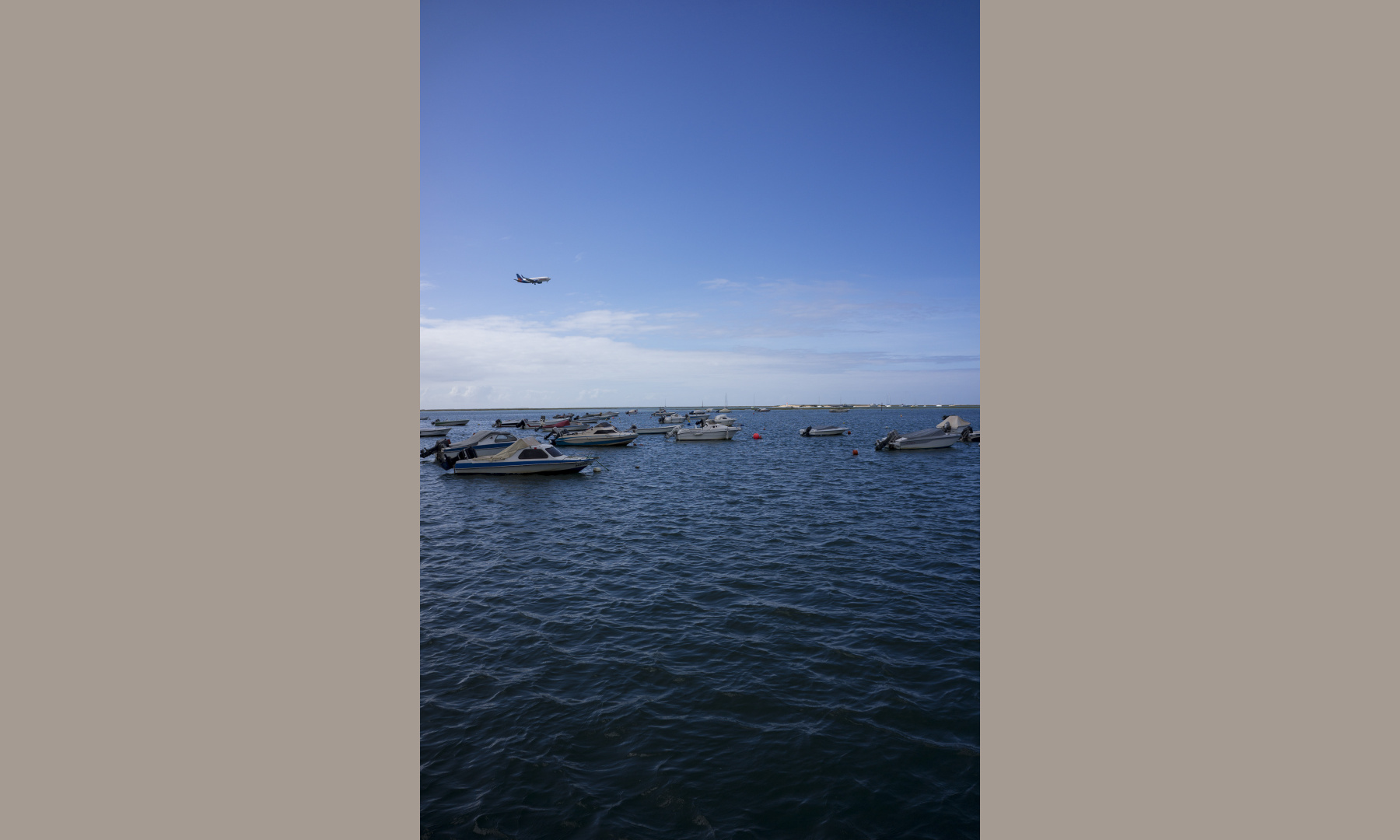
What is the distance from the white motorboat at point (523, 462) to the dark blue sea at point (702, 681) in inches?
659

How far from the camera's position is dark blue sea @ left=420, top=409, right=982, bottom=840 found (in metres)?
7.98

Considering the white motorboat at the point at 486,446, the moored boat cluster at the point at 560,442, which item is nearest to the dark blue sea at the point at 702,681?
the moored boat cluster at the point at 560,442

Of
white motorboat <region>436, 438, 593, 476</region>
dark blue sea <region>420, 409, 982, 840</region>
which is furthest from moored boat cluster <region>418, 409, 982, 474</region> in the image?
dark blue sea <region>420, 409, 982, 840</region>

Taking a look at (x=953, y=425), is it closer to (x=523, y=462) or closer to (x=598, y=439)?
Answer: (x=598, y=439)

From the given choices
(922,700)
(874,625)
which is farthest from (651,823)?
(874,625)

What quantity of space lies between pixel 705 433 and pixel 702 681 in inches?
2610

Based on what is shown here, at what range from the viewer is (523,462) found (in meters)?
43.6

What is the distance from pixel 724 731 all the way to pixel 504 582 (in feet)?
38.5

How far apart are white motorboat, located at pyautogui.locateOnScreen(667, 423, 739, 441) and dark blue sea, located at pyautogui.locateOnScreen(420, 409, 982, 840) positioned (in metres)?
51.2

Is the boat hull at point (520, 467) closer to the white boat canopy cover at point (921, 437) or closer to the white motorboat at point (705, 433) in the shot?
the white motorboat at point (705, 433)

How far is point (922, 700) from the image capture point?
34.9 feet

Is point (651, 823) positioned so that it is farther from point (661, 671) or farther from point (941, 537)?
point (941, 537)

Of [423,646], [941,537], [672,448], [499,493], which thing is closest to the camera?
[423,646]

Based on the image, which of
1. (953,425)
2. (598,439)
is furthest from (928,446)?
(598,439)
